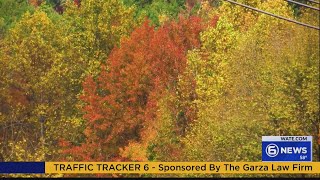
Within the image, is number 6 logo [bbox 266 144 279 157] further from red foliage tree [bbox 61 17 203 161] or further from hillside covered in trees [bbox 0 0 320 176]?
red foliage tree [bbox 61 17 203 161]

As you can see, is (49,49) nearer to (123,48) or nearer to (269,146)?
(123,48)

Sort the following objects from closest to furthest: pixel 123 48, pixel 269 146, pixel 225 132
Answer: pixel 269 146 → pixel 225 132 → pixel 123 48

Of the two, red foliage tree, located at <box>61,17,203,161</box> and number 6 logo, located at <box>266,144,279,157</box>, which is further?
red foliage tree, located at <box>61,17,203,161</box>

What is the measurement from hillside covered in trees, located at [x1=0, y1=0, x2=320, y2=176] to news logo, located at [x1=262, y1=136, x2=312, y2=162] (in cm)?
153

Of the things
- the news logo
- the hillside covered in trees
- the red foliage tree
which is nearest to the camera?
the news logo

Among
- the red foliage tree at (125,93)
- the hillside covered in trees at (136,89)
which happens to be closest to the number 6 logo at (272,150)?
the hillside covered in trees at (136,89)

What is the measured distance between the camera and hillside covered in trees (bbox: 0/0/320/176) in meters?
44.5

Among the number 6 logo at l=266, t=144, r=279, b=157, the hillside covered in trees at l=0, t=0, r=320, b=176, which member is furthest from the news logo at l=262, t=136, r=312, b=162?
the hillside covered in trees at l=0, t=0, r=320, b=176

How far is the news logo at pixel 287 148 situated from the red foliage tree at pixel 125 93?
19.8 ft

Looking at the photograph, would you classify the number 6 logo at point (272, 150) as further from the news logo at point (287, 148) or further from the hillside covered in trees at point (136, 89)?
the hillside covered in trees at point (136, 89)

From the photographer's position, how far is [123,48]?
47.6 m

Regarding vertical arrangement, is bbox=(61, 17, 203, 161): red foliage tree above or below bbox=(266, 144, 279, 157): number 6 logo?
above

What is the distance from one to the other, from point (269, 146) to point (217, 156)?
3.90m

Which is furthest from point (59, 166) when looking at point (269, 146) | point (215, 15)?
point (215, 15)
